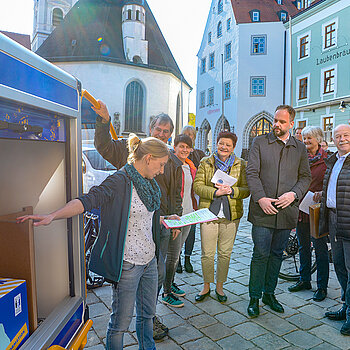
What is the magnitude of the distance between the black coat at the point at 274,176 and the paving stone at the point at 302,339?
3.52ft

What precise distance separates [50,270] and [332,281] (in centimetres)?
397

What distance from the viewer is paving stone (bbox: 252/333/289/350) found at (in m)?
3.21

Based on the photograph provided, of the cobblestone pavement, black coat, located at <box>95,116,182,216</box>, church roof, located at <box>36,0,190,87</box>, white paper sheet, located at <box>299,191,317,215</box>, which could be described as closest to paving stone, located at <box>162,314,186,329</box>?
the cobblestone pavement

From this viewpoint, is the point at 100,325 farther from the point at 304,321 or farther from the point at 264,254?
the point at 304,321

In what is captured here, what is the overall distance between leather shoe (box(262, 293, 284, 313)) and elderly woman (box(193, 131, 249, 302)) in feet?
1.55

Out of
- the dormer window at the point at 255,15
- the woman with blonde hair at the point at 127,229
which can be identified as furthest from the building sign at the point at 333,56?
the woman with blonde hair at the point at 127,229

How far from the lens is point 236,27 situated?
3119cm

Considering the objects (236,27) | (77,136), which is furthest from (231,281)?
(236,27)

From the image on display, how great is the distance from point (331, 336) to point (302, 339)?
312 millimetres

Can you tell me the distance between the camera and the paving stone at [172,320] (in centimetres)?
360

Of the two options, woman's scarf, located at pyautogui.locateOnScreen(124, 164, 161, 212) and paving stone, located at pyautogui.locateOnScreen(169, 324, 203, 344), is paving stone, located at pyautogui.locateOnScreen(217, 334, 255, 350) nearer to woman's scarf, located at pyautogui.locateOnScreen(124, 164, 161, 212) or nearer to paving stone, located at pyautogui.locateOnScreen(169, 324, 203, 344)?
paving stone, located at pyautogui.locateOnScreen(169, 324, 203, 344)

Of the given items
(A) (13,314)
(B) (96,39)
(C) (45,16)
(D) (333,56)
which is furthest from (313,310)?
(C) (45,16)

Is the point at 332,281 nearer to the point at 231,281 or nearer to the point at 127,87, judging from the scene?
the point at 231,281

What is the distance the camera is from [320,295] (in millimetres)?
4238
